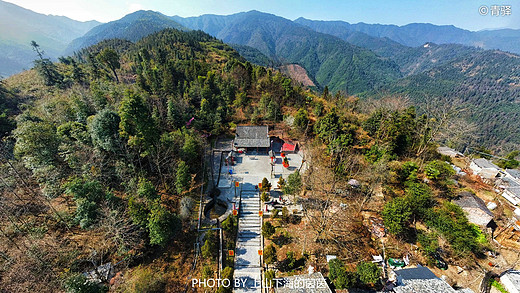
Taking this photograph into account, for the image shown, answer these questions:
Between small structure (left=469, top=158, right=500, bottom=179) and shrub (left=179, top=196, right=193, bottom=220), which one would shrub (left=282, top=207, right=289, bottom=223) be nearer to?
shrub (left=179, top=196, right=193, bottom=220)

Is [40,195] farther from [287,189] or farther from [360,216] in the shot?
[360,216]

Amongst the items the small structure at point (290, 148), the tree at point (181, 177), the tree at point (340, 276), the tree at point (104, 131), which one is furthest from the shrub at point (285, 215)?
the tree at point (104, 131)

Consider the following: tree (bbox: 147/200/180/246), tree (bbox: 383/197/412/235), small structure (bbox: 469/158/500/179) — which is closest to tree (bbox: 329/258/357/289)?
tree (bbox: 383/197/412/235)

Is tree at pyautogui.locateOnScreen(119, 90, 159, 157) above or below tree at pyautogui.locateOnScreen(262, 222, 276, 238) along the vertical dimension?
above

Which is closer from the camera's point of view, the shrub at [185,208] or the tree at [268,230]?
the tree at [268,230]

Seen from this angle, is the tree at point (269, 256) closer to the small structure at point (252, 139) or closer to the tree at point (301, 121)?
the small structure at point (252, 139)

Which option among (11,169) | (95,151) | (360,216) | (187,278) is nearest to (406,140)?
(360,216)
